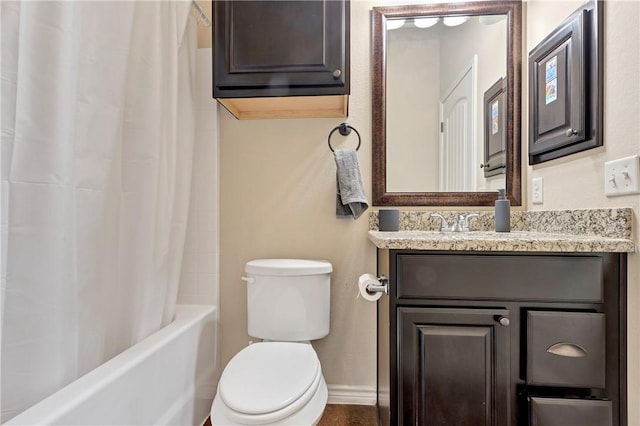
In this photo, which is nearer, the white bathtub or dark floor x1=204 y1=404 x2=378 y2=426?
the white bathtub

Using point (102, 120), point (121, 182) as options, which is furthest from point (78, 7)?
point (121, 182)

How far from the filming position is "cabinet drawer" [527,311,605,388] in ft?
3.20

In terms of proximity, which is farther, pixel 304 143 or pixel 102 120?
pixel 304 143

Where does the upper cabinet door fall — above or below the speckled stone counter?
above

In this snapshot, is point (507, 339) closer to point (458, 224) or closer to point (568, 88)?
point (458, 224)

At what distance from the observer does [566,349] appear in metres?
0.98

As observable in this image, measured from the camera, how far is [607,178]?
1.09 m

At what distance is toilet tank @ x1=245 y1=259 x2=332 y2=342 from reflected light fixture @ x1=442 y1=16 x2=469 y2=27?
129 centimetres

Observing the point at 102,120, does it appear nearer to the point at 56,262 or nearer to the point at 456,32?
the point at 56,262

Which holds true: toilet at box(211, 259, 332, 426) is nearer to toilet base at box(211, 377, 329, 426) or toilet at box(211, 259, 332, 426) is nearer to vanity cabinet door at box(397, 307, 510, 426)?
toilet base at box(211, 377, 329, 426)

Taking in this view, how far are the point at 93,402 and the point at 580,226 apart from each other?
158cm

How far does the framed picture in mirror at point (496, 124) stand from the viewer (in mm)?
1618

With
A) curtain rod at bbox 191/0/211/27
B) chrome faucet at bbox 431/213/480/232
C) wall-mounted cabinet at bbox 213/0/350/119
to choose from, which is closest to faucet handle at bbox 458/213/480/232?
chrome faucet at bbox 431/213/480/232

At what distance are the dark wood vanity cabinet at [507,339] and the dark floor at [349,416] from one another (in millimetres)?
569
